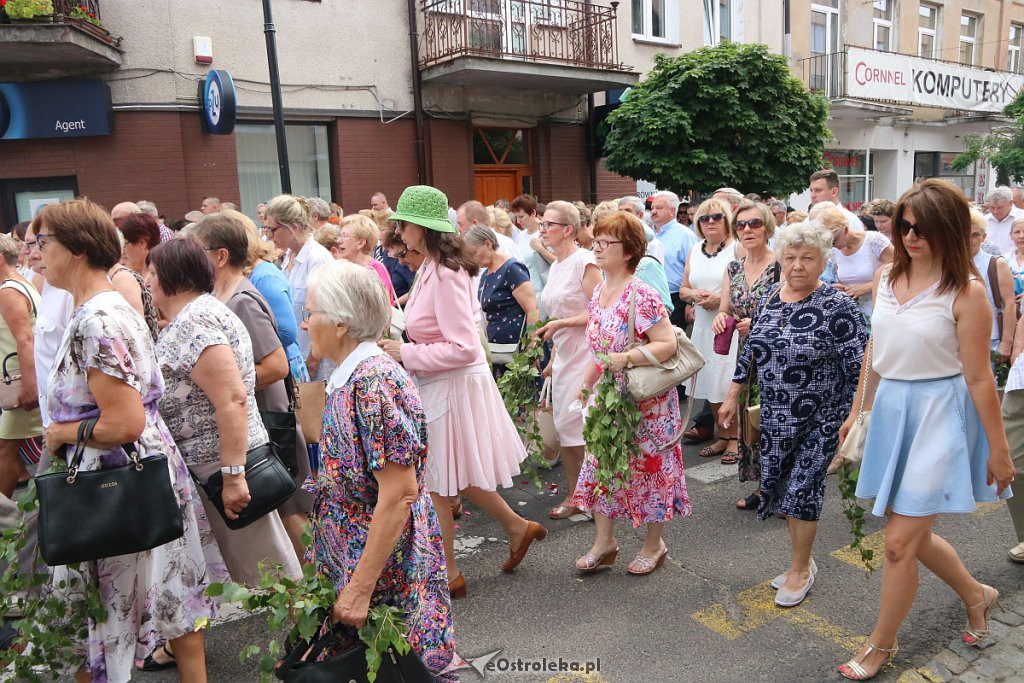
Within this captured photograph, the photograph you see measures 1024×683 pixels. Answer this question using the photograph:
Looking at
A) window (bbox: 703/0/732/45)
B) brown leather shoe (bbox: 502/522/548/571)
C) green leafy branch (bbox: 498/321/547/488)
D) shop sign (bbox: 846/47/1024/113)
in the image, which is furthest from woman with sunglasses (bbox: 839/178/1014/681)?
shop sign (bbox: 846/47/1024/113)

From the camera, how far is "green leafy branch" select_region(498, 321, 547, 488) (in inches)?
192

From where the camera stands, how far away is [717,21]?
18.6 m

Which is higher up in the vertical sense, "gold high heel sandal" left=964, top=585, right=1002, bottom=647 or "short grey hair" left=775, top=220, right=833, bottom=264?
"short grey hair" left=775, top=220, right=833, bottom=264

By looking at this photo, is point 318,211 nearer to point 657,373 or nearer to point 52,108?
point 657,373

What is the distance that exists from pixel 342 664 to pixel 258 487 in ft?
3.36

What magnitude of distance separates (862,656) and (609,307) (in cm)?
194

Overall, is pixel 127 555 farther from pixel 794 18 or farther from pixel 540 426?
pixel 794 18

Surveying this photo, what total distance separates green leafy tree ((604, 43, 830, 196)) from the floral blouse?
441 inches

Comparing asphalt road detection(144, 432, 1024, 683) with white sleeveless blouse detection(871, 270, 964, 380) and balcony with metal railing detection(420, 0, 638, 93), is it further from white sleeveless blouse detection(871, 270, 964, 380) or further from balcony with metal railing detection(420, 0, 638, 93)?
balcony with metal railing detection(420, 0, 638, 93)

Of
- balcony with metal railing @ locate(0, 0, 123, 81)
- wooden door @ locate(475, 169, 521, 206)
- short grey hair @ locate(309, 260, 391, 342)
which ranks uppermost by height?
balcony with metal railing @ locate(0, 0, 123, 81)

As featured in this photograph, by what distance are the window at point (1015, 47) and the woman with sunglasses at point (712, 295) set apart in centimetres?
2767

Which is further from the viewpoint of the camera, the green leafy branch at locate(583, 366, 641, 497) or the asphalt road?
the green leafy branch at locate(583, 366, 641, 497)

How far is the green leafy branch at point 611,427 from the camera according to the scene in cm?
394

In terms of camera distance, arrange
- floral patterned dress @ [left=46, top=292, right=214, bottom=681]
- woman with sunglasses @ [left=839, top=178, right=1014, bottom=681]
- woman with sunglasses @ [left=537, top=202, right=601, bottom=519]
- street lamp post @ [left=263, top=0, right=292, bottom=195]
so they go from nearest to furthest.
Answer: floral patterned dress @ [left=46, top=292, right=214, bottom=681], woman with sunglasses @ [left=839, top=178, right=1014, bottom=681], woman with sunglasses @ [left=537, top=202, right=601, bottom=519], street lamp post @ [left=263, top=0, right=292, bottom=195]
